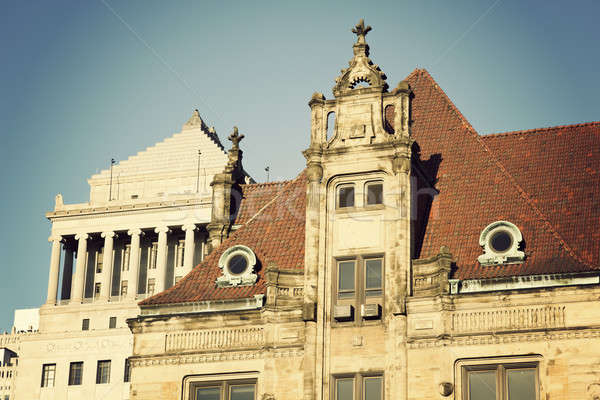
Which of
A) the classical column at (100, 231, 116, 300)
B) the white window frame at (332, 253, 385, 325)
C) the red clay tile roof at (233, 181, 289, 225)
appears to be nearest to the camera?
the white window frame at (332, 253, 385, 325)

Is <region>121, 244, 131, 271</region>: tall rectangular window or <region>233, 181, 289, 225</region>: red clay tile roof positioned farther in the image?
<region>121, 244, 131, 271</region>: tall rectangular window

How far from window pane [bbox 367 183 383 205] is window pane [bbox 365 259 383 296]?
6.46 feet

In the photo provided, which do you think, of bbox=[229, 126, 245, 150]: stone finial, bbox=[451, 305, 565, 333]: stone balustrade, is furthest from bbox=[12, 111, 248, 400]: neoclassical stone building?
bbox=[451, 305, 565, 333]: stone balustrade

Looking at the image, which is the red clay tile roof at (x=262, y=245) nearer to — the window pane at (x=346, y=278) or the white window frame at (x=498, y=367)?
the window pane at (x=346, y=278)

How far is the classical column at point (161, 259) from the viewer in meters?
123

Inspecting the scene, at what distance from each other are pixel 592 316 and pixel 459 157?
8932 mm

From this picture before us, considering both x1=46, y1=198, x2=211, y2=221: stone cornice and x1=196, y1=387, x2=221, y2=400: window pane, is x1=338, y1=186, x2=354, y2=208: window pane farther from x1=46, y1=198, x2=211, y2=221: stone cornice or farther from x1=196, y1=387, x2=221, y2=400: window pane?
→ x1=46, y1=198, x2=211, y2=221: stone cornice

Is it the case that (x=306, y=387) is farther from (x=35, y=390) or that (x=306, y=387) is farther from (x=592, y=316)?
(x=35, y=390)

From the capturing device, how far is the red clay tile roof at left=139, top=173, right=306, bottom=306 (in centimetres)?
3925

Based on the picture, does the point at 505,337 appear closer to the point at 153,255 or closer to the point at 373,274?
the point at 373,274

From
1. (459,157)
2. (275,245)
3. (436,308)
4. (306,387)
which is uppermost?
(459,157)

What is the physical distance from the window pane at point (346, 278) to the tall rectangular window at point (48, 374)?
283 feet

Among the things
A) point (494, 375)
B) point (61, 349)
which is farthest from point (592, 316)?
point (61, 349)

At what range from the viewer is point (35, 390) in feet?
390
